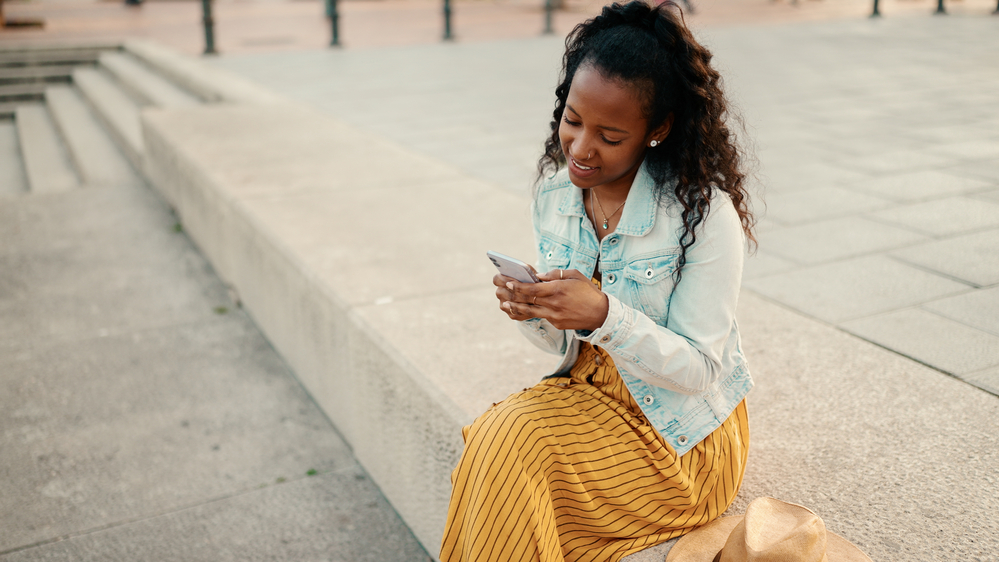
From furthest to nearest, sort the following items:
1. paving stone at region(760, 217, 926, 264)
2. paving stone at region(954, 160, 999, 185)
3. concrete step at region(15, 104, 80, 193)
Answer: concrete step at region(15, 104, 80, 193) → paving stone at region(954, 160, 999, 185) → paving stone at region(760, 217, 926, 264)

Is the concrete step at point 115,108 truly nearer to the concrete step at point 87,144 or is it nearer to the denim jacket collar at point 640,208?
the concrete step at point 87,144

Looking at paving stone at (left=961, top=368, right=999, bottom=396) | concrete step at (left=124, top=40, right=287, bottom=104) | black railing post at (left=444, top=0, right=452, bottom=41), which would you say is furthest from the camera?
black railing post at (left=444, top=0, right=452, bottom=41)

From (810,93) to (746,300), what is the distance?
244 inches

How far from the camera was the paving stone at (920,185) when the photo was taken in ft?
Answer: 16.4

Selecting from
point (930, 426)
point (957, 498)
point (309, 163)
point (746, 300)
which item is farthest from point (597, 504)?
point (309, 163)

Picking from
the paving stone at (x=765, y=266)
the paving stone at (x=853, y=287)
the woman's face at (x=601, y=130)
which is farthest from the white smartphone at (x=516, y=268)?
the paving stone at (x=765, y=266)

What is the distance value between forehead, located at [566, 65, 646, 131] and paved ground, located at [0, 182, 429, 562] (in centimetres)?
168

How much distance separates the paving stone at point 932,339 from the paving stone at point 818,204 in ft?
4.85

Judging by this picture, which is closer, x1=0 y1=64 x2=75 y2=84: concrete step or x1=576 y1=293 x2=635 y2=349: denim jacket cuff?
x1=576 y1=293 x2=635 y2=349: denim jacket cuff

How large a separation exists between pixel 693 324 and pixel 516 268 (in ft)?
1.31

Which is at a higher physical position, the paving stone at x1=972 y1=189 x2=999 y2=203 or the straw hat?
the paving stone at x1=972 y1=189 x2=999 y2=203

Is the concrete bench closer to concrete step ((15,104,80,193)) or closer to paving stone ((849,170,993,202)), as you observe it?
paving stone ((849,170,993,202))

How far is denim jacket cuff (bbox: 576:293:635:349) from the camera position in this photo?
5.58 ft

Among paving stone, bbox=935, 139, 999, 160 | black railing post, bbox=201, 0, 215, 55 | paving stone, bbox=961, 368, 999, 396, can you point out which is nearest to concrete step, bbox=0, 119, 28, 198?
black railing post, bbox=201, 0, 215, 55
